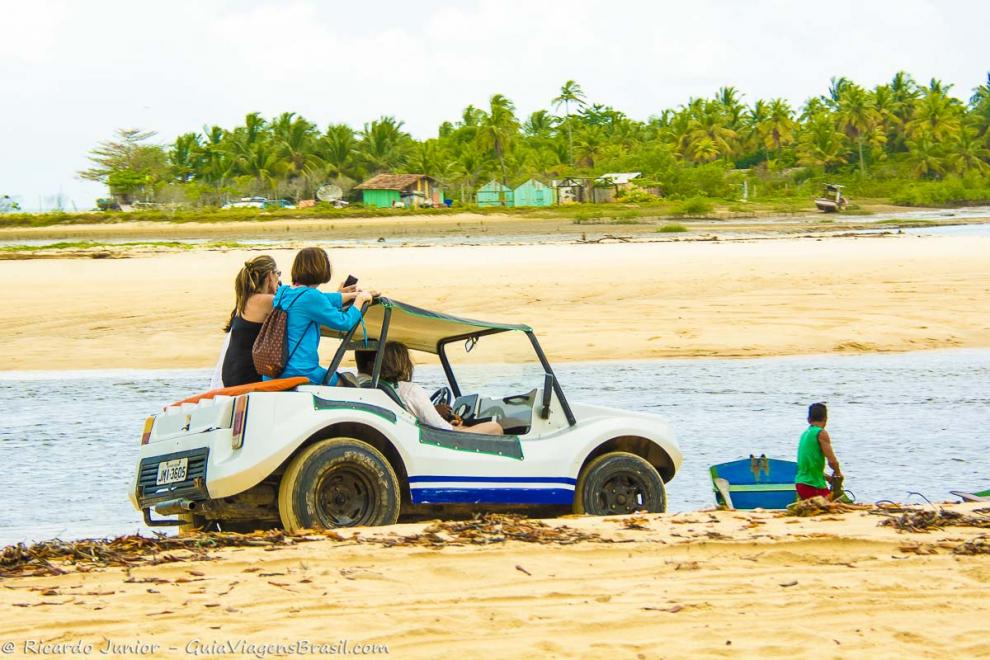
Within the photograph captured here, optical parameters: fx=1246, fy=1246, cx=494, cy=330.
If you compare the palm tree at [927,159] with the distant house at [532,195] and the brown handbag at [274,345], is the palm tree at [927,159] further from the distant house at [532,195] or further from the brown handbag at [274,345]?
the brown handbag at [274,345]

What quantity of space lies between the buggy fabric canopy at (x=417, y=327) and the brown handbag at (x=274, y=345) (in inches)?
18.8

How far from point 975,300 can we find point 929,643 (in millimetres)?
17405

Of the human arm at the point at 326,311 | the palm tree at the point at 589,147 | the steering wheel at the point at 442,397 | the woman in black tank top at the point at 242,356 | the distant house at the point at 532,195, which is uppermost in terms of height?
the palm tree at the point at 589,147

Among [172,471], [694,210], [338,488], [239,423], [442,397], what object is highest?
[694,210]

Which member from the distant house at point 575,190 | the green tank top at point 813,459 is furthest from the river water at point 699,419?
the distant house at point 575,190

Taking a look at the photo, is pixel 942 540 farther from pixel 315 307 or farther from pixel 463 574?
pixel 315 307

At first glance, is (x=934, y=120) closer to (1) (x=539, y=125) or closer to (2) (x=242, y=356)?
(1) (x=539, y=125)

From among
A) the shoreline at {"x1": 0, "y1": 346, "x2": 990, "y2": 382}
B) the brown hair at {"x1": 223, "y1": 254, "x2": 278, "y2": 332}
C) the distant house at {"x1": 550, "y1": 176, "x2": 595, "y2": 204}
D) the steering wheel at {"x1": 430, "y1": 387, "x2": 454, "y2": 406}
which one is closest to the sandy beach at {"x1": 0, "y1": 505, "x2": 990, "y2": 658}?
the brown hair at {"x1": 223, "y1": 254, "x2": 278, "y2": 332}

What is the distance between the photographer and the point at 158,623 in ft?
14.9

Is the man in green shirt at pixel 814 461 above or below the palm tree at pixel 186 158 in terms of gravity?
below

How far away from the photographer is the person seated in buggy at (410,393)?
6945 millimetres

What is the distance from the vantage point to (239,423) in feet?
20.6

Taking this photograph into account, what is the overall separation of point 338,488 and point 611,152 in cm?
8699

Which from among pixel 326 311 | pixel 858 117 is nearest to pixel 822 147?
pixel 858 117
